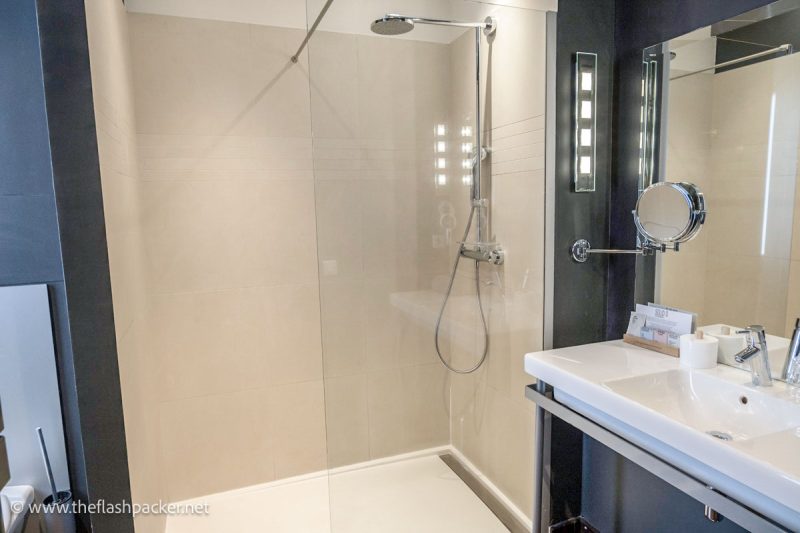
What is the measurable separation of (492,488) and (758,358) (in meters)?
1.29

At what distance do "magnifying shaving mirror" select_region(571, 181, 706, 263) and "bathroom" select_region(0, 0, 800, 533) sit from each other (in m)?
0.01

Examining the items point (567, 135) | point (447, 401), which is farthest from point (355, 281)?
point (567, 135)

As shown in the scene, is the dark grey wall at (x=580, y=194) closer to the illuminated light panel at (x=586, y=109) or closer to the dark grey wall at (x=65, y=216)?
the illuminated light panel at (x=586, y=109)

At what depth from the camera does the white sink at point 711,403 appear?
4.22 ft

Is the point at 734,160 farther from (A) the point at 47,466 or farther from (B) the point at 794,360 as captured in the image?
(A) the point at 47,466

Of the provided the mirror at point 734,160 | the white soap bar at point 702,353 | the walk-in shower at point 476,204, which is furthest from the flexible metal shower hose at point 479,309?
the white soap bar at point 702,353

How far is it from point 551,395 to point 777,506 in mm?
742

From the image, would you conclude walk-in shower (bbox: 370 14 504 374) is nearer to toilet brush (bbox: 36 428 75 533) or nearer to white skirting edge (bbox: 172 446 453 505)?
white skirting edge (bbox: 172 446 453 505)

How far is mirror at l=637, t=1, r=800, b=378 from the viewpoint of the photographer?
1380 millimetres

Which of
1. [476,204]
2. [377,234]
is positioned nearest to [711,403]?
[476,204]

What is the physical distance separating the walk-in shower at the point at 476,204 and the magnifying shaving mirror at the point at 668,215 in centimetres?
54

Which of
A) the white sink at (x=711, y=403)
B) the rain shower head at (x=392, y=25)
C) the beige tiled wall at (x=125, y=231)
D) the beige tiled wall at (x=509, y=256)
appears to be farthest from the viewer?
the beige tiled wall at (x=509, y=256)

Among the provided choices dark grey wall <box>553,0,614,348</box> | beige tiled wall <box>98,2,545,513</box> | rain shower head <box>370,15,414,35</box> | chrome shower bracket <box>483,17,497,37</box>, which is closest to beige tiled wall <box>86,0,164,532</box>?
beige tiled wall <box>98,2,545,513</box>

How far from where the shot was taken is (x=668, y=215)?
163 cm
